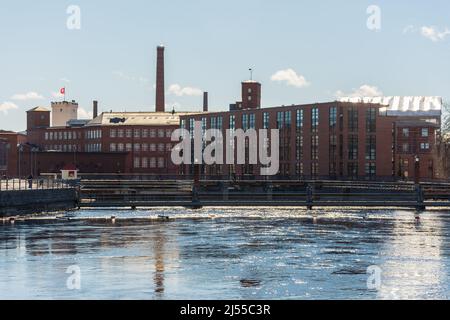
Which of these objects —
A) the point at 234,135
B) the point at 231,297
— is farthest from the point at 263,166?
the point at 231,297

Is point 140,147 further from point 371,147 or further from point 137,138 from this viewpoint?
point 371,147

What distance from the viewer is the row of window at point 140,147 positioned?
17462 cm

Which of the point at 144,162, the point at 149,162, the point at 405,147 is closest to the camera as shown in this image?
the point at 405,147

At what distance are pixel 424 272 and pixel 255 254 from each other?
6524 millimetres

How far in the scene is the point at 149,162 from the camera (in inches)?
6865

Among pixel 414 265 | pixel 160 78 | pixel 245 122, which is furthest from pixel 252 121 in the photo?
pixel 414 265

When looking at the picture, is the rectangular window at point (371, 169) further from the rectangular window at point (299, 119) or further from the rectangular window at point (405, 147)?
the rectangular window at point (405, 147)

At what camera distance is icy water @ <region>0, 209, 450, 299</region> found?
63.8 ft

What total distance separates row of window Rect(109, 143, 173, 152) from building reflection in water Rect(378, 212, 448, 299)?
13574 cm

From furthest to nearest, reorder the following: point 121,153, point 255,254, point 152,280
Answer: point 121,153 → point 255,254 → point 152,280

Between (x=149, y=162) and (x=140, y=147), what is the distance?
147 inches

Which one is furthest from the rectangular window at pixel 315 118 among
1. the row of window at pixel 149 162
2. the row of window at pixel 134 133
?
the row of window at pixel 149 162

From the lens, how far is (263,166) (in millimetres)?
132375
